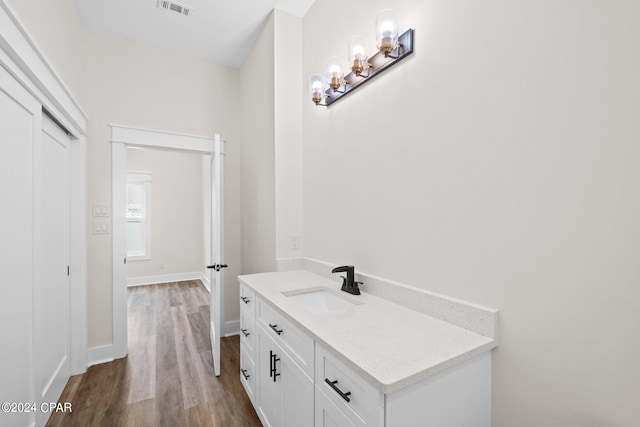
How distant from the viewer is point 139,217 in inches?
217

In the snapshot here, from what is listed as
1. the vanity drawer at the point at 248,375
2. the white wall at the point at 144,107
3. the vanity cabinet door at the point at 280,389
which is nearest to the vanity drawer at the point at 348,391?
the vanity cabinet door at the point at 280,389

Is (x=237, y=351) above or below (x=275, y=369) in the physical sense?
below

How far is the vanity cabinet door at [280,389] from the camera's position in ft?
3.99

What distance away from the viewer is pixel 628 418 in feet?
2.56

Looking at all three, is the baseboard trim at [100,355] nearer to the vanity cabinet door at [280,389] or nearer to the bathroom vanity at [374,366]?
the vanity cabinet door at [280,389]

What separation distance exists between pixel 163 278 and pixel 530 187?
6063 mm

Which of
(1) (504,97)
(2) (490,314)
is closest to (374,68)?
(1) (504,97)

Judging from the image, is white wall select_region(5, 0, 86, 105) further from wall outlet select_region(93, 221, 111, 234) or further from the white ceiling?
wall outlet select_region(93, 221, 111, 234)

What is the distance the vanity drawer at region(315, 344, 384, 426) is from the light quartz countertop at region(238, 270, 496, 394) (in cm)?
4

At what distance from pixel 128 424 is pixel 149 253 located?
4196 mm

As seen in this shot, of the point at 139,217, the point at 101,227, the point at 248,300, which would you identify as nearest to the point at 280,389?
the point at 248,300

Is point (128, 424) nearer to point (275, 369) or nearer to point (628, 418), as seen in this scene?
point (275, 369)

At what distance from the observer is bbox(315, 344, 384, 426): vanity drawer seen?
2.74 ft

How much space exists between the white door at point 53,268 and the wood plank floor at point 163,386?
0.75ft
